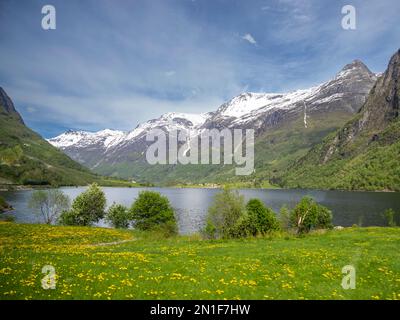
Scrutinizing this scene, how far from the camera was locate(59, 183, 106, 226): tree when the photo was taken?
102m

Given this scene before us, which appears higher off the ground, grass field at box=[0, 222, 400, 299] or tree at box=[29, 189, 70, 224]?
grass field at box=[0, 222, 400, 299]

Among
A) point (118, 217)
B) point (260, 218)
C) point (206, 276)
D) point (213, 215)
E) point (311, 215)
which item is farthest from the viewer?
point (118, 217)

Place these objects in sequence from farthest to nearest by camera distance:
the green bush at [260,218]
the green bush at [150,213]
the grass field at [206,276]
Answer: the green bush at [150,213] < the green bush at [260,218] < the grass field at [206,276]

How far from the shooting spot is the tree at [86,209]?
102188 mm

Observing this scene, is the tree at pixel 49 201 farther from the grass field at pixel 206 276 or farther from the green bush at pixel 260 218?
the grass field at pixel 206 276

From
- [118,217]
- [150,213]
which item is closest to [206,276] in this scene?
[150,213]

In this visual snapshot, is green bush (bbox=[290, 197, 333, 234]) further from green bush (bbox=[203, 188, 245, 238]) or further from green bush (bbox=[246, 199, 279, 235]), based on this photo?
green bush (bbox=[203, 188, 245, 238])

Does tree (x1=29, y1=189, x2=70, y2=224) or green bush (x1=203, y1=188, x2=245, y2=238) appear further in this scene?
tree (x1=29, y1=189, x2=70, y2=224)

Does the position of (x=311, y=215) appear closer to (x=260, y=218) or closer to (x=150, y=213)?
(x=260, y=218)

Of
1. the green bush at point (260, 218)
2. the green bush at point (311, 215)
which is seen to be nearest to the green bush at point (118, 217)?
the green bush at point (260, 218)

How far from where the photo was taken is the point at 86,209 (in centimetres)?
10525

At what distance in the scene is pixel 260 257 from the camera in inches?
1174

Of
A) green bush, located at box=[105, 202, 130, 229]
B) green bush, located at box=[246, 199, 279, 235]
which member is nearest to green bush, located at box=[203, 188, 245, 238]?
green bush, located at box=[246, 199, 279, 235]
